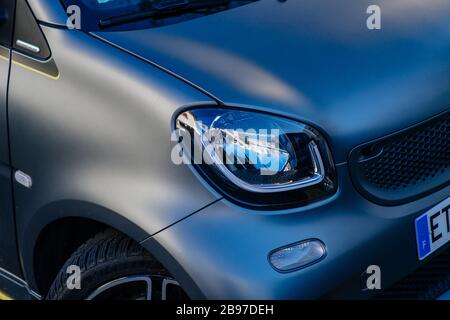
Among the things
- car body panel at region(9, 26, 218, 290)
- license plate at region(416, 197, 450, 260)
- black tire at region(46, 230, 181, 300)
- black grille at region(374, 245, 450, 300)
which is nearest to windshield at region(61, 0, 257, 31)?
car body panel at region(9, 26, 218, 290)

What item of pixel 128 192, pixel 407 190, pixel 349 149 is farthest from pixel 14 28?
pixel 407 190

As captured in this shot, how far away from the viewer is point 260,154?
88.9 inches

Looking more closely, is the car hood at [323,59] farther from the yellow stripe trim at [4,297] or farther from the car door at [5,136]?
the yellow stripe trim at [4,297]

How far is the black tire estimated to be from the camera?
7.73 feet

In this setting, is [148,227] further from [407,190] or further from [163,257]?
[407,190]

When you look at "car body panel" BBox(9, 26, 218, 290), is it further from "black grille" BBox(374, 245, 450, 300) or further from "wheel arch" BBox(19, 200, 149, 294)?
"black grille" BBox(374, 245, 450, 300)

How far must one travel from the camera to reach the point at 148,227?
2234 millimetres

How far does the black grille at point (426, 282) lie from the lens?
2.41 meters

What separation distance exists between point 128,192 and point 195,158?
22 centimetres

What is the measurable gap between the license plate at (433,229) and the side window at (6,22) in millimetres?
1424

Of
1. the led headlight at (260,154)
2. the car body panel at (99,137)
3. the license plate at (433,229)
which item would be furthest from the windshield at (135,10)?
the license plate at (433,229)

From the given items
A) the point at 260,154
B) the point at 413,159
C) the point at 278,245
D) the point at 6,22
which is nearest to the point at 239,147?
the point at 260,154

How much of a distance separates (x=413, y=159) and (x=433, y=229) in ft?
0.70

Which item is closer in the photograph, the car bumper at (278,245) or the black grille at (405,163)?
the car bumper at (278,245)
